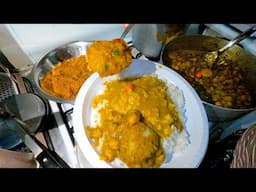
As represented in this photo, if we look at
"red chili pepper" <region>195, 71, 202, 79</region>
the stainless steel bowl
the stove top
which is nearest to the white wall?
the stainless steel bowl

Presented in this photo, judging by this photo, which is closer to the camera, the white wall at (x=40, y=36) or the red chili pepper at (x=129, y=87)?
the red chili pepper at (x=129, y=87)

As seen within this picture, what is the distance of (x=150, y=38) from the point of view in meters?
0.89

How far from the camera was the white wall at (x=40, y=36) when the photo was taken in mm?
912

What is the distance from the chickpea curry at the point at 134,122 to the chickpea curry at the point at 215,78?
31cm

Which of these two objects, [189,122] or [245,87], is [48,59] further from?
[245,87]

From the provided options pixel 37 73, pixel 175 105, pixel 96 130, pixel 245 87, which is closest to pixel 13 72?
pixel 37 73

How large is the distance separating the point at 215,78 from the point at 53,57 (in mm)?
708

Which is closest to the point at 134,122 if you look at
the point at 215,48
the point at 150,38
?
the point at 150,38

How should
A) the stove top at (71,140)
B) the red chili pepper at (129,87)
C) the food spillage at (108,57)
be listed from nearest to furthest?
the food spillage at (108,57) → the red chili pepper at (129,87) → the stove top at (71,140)

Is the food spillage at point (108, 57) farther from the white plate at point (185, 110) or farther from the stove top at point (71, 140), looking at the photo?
the stove top at point (71, 140)

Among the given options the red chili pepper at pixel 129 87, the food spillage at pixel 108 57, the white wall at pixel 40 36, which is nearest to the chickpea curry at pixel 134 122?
the red chili pepper at pixel 129 87

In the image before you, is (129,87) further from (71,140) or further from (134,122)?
(71,140)

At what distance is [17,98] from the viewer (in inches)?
36.5
